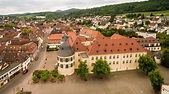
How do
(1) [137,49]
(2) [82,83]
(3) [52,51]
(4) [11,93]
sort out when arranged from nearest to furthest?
1. (4) [11,93]
2. (2) [82,83]
3. (1) [137,49]
4. (3) [52,51]

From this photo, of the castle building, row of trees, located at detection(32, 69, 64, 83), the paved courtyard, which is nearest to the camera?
the paved courtyard


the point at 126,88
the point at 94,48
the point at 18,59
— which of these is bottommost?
the point at 126,88

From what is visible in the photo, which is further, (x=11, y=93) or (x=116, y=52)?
(x=116, y=52)

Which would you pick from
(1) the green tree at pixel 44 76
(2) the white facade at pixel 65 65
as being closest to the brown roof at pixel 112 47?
(2) the white facade at pixel 65 65

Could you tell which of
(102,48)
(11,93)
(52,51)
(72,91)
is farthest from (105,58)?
(52,51)

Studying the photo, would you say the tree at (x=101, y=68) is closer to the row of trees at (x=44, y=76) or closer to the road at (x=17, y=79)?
the row of trees at (x=44, y=76)

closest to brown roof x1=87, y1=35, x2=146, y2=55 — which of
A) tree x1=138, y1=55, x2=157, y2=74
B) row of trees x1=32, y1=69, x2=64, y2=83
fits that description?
tree x1=138, y1=55, x2=157, y2=74

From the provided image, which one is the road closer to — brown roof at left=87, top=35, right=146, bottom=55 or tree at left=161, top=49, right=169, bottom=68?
brown roof at left=87, top=35, right=146, bottom=55

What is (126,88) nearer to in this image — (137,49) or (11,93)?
(137,49)
